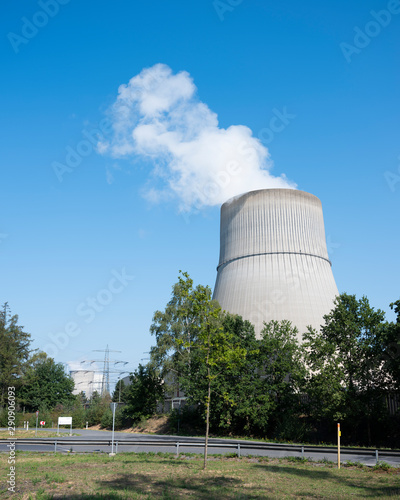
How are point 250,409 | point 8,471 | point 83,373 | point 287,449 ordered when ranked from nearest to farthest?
point 8,471 < point 287,449 < point 250,409 < point 83,373

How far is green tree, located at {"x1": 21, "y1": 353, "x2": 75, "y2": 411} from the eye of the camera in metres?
53.0

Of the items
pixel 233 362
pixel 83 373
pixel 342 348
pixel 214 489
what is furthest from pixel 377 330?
pixel 83 373

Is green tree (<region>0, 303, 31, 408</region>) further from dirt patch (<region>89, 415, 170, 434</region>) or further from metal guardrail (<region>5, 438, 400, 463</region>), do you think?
metal guardrail (<region>5, 438, 400, 463</region>)

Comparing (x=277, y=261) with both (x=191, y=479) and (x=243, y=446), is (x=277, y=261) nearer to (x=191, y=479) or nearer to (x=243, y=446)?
(x=243, y=446)

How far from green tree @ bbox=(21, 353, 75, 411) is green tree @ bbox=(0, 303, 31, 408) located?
1244 mm

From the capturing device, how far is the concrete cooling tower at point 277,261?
127ft

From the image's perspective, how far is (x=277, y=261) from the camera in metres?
39.8

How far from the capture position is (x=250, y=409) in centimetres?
2977

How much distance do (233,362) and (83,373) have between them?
91434 mm

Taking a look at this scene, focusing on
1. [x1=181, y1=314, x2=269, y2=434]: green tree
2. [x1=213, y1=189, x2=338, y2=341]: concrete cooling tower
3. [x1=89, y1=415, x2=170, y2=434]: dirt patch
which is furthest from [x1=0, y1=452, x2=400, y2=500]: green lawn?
[x1=89, y1=415, x2=170, y2=434]: dirt patch

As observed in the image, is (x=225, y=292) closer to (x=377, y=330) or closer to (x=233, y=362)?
(x=377, y=330)

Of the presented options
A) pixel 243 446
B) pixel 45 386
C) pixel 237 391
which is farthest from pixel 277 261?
pixel 45 386

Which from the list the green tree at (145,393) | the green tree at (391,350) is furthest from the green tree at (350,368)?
the green tree at (145,393)

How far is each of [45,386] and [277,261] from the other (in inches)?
1280
